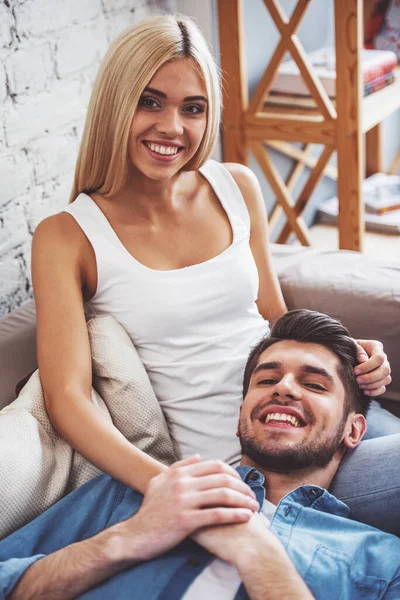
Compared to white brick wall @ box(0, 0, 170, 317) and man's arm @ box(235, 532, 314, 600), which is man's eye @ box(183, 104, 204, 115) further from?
man's arm @ box(235, 532, 314, 600)

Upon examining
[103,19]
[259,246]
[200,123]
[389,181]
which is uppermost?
[103,19]

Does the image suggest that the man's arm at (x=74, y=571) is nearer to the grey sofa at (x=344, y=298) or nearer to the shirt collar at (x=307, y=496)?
the shirt collar at (x=307, y=496)

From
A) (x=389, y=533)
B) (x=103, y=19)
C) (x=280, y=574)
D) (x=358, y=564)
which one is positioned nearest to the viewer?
(x=280, y=574)

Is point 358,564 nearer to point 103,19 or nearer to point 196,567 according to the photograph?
point 196,567

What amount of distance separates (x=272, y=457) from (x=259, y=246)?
0.64m

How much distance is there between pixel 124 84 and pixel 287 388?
682 mm

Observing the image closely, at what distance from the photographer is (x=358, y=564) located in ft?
3.96

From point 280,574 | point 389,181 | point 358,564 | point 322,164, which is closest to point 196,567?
point 280,574

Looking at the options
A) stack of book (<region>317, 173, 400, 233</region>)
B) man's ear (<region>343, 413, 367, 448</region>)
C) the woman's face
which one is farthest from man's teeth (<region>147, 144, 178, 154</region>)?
stack of book (<region>317, 173, 400, 233</region>)

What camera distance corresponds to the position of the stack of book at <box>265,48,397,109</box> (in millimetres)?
2553

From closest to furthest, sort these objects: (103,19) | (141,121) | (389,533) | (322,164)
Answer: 1. (389,533)
2. (141,121)
3. (103,19)
4. (322,164)

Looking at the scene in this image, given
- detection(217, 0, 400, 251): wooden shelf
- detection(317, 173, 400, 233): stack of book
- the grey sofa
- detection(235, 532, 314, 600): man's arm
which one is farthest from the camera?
detection(317, 173, 400, 233): stack of book

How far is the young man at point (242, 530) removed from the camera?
3.75 ft

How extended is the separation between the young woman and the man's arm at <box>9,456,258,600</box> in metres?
0.26
